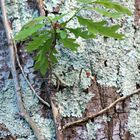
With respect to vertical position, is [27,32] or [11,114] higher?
[27,32]

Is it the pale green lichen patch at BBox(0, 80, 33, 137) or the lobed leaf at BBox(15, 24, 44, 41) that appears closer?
the lobed leaf at BBox(15, 24, 44, 41)

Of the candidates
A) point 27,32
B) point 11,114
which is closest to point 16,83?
point 11,114

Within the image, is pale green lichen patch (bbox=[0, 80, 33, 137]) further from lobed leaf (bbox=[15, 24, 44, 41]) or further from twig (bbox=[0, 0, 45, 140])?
lobed leaf (bbox=[15, 24, 44, 41])

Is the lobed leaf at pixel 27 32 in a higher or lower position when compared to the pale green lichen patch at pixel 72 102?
higher

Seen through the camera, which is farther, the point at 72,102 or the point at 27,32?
the point at 72,102

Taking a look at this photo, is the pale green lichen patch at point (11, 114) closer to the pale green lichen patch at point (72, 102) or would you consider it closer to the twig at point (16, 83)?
the twig at point (16, 83)

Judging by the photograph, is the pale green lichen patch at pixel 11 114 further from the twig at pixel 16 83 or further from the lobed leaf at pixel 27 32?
the lobed leaf at pixel 27 32

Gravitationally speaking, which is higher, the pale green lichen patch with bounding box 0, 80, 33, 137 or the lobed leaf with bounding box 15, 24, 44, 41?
the lobed leaf with bounding box 15, 24, 44, 41

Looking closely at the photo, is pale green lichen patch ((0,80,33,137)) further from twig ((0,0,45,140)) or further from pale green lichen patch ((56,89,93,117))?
pale green lichen patch ((56,89,93,117))

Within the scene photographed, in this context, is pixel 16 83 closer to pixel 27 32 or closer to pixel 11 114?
pixel 11 114

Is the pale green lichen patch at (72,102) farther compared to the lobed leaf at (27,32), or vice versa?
the pale green lichen patch at (72,102)

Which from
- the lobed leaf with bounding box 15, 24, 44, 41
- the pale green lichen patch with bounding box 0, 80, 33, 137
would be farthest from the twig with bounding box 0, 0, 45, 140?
the lobed leaf with bounding box 15, 24, 44, 41

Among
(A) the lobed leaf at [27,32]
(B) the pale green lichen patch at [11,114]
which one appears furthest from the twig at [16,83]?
(A) the lobed leaf at [27,32]

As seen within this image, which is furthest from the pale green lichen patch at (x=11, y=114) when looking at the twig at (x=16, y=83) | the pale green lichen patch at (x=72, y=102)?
the pale green lichen patch at (x=72, y=102)
